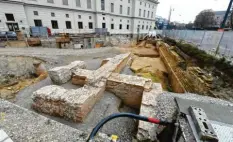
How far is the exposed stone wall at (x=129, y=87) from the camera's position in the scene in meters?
3.78

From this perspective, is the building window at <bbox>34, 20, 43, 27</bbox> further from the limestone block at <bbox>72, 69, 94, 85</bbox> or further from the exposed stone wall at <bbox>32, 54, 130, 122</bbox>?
the exposed stone wall at <bbox>32, 54, 130, 122</bbox>

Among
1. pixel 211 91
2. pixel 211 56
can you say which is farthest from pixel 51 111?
pixel 211 56

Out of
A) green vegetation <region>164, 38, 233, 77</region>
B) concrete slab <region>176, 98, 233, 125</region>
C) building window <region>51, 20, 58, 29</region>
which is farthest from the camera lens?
building window <region>51, 20, 58, 29</region>

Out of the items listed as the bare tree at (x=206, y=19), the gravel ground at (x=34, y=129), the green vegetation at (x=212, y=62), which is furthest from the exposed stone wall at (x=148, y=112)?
the bare tree at (x=206, y=19)

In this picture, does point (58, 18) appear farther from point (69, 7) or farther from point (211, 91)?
point (211, 91)

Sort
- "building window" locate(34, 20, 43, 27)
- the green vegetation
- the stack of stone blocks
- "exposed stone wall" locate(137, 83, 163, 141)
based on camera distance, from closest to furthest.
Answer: "exposed stone wall" locate(137, 83, 163, 141) < the stack of stone blocks < the green vegetation < "building window" locate(34, 20, 43, 27)

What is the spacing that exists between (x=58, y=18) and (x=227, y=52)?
23.9 m

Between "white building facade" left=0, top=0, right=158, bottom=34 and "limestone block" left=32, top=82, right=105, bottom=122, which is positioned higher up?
"white building facade" left=0, top=0, right=158, bottom=34

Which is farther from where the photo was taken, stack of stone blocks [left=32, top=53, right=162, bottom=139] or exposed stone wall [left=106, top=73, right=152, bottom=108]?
exposed stone wall [left=106, top=73, right=152, bottom=108]

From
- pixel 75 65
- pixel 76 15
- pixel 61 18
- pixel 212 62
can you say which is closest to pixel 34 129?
pixel 75 65

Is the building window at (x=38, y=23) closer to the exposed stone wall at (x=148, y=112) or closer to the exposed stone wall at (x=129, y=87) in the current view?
the exposed stone wall at (x=129, y=87)

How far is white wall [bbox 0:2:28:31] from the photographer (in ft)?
50.4

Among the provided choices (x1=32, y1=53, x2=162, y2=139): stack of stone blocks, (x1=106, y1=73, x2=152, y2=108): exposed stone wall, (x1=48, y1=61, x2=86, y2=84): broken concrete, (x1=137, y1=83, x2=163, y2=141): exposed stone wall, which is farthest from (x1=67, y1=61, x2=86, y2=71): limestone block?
(x1=137, y1=83, x2=163, y2=141): exposed stone wall

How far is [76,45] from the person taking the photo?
15.4 metres
